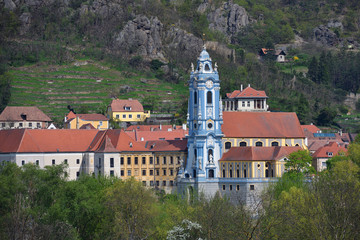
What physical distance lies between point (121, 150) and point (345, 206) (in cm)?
5620

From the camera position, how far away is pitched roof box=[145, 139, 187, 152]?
399ft

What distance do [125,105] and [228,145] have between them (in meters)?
45.4

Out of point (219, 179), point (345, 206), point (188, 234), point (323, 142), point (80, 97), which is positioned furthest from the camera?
point (80, 97)

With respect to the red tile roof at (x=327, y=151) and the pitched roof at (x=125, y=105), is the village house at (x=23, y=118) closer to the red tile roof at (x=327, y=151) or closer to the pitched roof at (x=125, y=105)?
the pitched roof at (x=125, y=105)

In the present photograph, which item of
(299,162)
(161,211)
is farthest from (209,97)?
(161,211)

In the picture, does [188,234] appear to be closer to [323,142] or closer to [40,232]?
[40,232]

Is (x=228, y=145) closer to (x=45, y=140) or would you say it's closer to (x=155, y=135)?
(x=155, y=135)

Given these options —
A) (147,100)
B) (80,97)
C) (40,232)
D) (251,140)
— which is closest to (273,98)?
(147,100)

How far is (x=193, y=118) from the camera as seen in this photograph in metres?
119

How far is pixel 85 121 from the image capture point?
150 metres

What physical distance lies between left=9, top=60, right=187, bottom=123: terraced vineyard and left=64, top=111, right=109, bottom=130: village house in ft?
26.9

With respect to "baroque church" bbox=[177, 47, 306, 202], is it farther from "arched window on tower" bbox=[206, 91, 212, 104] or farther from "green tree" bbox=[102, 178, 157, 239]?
"green tree" bbox=[102, 178, 157, 239]

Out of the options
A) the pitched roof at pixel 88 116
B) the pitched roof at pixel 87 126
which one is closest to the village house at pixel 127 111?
the pitched roof at pixel 88 116

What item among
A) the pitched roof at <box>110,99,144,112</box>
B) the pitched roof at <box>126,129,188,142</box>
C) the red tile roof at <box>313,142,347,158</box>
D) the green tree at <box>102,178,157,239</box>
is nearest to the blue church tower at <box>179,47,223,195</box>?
the pitched roof at <box>126,129,188,142</box>
